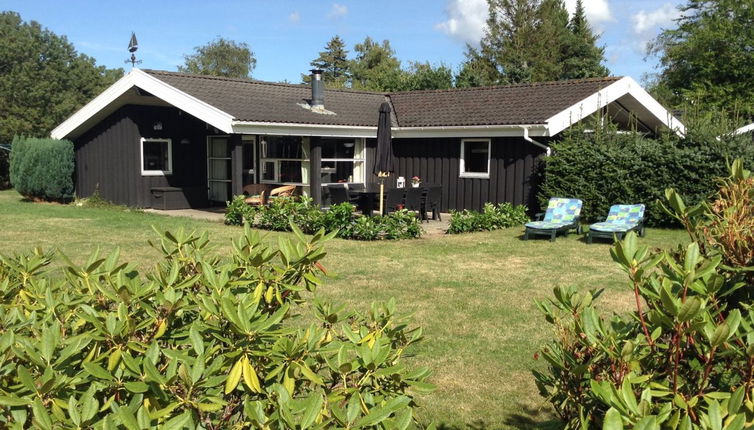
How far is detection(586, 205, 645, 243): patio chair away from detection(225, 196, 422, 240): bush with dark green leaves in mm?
3493

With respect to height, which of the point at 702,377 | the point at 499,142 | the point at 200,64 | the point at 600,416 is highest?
the point at 200,64

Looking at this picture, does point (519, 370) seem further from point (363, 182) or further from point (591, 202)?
point (363, 182)

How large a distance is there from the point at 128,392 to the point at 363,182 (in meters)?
17.5

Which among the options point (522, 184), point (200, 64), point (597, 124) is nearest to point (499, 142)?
point (522, 184)

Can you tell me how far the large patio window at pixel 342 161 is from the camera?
62.5 feet

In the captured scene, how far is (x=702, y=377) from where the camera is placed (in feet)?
6.61

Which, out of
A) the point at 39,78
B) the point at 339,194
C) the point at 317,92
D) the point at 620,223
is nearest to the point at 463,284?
the point at 620,223

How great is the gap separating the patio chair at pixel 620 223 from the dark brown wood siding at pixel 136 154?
39.7 ft

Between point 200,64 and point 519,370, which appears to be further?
point 200,64

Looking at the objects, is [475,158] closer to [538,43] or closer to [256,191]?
[256,191]

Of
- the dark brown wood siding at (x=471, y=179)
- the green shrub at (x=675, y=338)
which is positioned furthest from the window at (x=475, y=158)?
the green shrub at (x=675, y=338)

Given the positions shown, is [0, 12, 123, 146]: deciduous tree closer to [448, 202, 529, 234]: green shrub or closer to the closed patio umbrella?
the closed patio umbrella

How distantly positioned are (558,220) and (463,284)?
5.69m

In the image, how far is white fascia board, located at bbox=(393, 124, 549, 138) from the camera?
1598 cm
